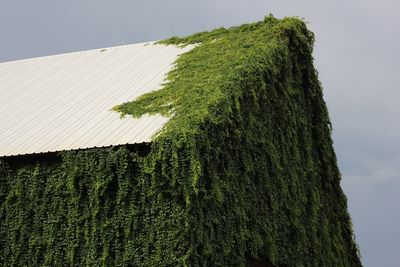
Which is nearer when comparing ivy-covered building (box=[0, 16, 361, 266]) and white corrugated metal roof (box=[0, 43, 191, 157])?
ivy-covered building (box=[0, 16, 361, 266])

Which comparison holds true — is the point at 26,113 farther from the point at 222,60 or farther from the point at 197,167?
the point at 197,167

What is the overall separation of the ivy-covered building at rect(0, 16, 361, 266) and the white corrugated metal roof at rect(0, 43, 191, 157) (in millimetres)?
55

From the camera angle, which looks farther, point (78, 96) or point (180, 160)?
point (78, 96)

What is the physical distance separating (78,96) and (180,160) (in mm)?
5277

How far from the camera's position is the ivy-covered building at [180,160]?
13.2 meters

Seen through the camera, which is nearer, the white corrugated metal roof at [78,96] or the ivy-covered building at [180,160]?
the ivy-covered building at [180,160]

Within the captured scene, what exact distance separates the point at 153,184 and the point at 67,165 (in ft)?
5.88

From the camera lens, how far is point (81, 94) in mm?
17578

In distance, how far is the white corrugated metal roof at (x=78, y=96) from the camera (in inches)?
565

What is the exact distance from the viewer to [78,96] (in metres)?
17.5

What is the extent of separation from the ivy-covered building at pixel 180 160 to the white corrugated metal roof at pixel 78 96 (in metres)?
0.05

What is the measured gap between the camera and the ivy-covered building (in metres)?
13.2

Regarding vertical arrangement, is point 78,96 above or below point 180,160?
above

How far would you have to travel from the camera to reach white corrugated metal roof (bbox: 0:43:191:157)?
14344mm
